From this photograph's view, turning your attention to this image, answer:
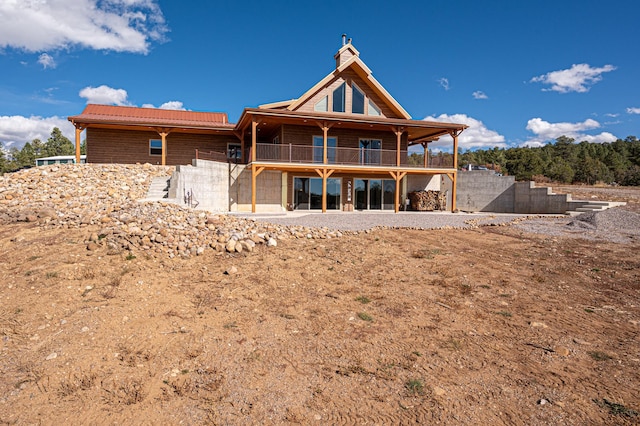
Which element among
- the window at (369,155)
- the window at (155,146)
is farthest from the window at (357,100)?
the window at (155,146)

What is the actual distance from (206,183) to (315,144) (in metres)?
6.73

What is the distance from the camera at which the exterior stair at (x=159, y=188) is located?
49.9 feet

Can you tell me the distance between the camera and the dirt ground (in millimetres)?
3844

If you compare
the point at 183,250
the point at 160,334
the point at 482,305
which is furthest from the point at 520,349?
the point at 183,250

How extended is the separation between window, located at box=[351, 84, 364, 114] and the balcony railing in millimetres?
2582

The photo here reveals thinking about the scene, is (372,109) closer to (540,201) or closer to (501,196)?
(501,196)

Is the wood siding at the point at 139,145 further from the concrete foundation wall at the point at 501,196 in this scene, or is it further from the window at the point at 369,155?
the concrete foundation wall at the point at 501,196

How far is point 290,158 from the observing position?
19391mm

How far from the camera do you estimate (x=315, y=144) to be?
70.9 feet

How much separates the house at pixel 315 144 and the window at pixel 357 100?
0.06 metres

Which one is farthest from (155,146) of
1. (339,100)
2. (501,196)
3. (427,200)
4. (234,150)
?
(501,196)

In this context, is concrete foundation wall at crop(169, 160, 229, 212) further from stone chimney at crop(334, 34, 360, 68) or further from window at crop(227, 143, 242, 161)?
stone chimney at crop(334, 34, 360, 68)

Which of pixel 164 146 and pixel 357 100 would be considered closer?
pixel 164 146

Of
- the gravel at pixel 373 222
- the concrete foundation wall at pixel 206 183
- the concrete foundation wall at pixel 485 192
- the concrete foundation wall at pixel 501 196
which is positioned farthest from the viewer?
the concrete foundation wall at pixel 485 192
